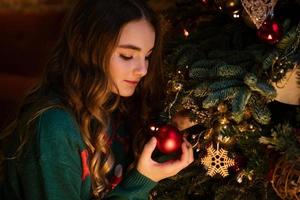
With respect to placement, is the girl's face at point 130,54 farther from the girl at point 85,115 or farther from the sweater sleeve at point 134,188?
the sweater sleeve at point 134,188

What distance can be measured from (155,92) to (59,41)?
0.29 m

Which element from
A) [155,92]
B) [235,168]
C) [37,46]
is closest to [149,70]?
[155,92]

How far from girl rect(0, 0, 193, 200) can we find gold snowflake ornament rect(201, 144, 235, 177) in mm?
42

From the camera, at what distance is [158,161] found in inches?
43.4

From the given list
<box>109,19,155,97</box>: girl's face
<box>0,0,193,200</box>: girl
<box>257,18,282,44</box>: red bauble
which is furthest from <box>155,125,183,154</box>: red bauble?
<box>257,18,282,44</box>: red bauble

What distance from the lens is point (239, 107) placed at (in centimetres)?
89

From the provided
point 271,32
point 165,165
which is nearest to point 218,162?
point 165,165

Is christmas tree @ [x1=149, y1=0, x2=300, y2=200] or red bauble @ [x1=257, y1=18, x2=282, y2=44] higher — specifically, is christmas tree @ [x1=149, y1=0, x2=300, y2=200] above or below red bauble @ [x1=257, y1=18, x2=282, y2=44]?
below

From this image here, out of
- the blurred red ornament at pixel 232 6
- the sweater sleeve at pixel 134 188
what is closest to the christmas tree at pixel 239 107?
the blurred red ornament at pixel 232 6

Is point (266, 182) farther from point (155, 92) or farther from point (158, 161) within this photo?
point (155, 92)

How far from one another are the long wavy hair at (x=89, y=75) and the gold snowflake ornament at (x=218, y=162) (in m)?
0.28

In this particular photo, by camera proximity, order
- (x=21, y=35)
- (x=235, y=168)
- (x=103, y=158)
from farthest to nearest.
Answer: (x=21, y=35) < (x=103, y=158) < (x=235, y=168)

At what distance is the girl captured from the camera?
1.00 m

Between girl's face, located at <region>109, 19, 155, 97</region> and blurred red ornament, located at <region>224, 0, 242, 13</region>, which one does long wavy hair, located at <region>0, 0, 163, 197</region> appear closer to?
girl's face, located at <region>109, 19, 155, 97</region>
